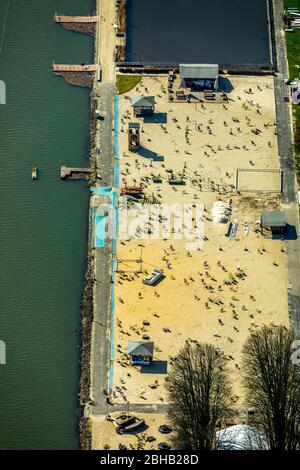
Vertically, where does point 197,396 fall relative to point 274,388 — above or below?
below

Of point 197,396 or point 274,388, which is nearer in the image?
point 197,396

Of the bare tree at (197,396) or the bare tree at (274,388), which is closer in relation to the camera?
the bare tree at (197,396)
